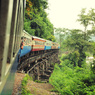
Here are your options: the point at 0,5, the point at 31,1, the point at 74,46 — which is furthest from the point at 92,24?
the point at 0,5

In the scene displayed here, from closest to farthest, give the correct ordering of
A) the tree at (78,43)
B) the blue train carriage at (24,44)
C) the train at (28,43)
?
the blue train carriage at (24,44) → the train at (28,43) → the tree at (78,43)

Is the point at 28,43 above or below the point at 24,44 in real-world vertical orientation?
above

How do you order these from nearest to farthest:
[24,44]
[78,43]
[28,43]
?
[24,44]
[28,43]
[78,43]

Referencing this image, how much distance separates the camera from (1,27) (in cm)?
92

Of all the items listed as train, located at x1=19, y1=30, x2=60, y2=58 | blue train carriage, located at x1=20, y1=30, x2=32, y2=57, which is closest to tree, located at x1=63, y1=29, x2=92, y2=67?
train, located at x1=19, y1=30, x2=60, y2=58

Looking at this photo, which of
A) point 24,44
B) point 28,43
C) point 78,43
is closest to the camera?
point 24,44

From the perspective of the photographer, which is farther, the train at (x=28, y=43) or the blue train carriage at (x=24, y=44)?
the train at (x=28, y=43)

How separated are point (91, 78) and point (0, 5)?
1139cm

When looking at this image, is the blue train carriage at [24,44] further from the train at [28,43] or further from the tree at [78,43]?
the tree at [78,43]

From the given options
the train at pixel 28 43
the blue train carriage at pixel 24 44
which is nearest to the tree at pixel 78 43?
the train at pixel 28 43

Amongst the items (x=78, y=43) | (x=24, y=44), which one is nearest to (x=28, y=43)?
(x=24, y=44)

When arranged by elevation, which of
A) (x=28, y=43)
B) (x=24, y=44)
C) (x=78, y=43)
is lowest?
(x=24, y=44)

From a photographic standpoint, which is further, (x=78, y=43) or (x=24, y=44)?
(x=78, y=43)

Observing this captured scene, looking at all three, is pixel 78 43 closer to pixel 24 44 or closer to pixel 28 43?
pixel 28 43
